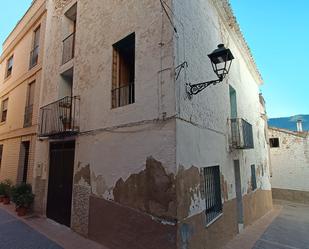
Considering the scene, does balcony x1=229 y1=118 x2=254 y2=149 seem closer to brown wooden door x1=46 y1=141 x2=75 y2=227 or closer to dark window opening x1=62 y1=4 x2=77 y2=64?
brown wooden door x1=46 y1=141 x2=75 y2=227

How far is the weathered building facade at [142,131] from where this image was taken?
3.96 metres

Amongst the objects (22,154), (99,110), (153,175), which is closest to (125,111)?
(99,110)

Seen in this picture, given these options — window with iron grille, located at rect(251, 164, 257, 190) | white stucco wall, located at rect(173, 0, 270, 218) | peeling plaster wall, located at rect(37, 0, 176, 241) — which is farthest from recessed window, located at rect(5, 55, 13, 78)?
window with iron grille, located at rect(251, 164, 257, 190)

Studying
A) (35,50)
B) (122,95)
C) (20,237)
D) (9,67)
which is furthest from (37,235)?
(9,67)

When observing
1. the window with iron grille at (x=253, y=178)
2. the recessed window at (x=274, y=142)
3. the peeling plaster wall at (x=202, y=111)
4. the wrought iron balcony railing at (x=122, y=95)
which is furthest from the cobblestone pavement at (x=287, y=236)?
the recessed window at (x=274, y=142)

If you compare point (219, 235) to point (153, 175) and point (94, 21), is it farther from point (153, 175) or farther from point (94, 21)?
point (94, 21)

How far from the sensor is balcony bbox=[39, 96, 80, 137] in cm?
634

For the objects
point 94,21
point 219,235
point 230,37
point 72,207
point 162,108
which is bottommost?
point 219,235

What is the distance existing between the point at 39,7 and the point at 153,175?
10023 mm

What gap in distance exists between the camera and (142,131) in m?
4.34

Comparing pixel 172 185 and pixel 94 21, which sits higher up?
pixel 94 21

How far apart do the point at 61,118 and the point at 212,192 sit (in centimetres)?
495

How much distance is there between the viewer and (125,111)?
15.8 feet

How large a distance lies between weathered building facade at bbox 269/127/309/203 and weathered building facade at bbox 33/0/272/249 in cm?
918
